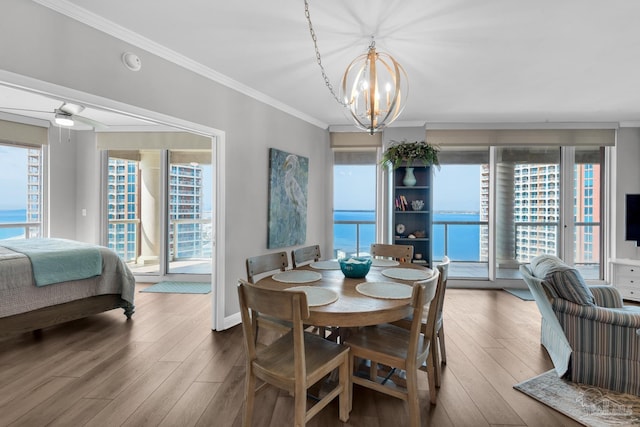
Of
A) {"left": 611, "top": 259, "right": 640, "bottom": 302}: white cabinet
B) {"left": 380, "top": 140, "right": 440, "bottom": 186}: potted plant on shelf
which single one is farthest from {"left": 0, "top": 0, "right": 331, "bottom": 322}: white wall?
{"left": 611, "top": 259, "right": 640, "bottom": 302}: white cabinet

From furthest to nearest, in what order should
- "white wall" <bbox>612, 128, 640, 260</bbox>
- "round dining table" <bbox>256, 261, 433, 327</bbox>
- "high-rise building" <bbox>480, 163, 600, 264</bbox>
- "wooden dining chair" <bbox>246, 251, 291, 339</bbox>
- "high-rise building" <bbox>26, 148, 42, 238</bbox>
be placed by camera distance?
"high-rise building" <bbox>26, 148, 42, 238</bbox> → "high-rise building" <bbox>480, 163, 600, 264</bbox> → "white wall" <bbox>612, 128, 640, 260</bbox> → "wooden dining chair" <bbox>246, 251, 291, 339</bbox> → "round dining table" <bbox>256, 261, 433, 327</bbox>

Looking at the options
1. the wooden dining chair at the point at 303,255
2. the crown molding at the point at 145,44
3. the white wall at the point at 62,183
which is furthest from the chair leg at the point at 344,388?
the white wall at the point at 62,183

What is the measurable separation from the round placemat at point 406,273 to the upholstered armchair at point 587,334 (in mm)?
811

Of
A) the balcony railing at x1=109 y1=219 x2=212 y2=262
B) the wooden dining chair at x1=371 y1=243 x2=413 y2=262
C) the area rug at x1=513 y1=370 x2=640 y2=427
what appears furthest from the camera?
the balcony railing at x1=109 y1=219 x2=212 y2=262

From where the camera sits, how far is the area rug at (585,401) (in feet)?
5.91

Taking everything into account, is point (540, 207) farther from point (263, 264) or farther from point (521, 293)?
point (263, 264)

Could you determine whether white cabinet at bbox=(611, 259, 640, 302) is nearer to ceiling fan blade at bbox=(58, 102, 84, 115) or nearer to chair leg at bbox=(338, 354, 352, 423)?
chair leg at bbox=(338, 354, 352, 423)

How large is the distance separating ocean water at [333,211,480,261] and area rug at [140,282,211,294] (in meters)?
2.11

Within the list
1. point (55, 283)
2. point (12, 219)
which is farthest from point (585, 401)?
point (12, 219)

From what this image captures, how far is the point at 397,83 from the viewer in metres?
2.00

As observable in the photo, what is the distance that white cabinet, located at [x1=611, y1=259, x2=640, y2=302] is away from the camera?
13.3 feet

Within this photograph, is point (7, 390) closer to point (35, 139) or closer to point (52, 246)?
point (52, 246)

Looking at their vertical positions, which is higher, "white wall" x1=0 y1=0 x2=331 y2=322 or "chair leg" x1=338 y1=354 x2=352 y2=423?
"white wall" x1=0 y1=0 x2=331 y2=322

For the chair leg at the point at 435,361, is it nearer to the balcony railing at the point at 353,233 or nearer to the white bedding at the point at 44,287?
the balcony railing at the point at 353,233
